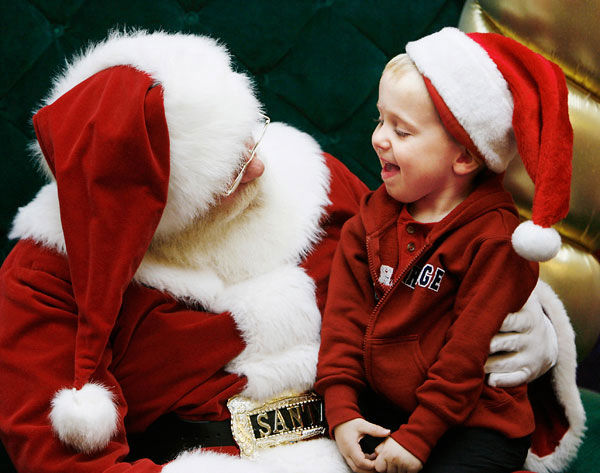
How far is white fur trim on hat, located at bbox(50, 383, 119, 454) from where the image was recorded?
0.98 m

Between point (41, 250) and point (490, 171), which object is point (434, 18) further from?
point (41, 250)

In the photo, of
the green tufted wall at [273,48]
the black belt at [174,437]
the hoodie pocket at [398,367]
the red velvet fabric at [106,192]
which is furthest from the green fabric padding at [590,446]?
the red velvet fabric at [106,192]

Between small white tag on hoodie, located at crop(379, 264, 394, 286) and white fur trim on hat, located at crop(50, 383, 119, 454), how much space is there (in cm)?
48

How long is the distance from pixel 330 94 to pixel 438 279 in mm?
665

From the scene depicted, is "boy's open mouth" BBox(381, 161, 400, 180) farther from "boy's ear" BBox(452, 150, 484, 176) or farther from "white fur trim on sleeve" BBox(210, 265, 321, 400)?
"white fur trim on sleeve" BBox(210, 265, 321, 400)

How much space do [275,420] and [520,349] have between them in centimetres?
45

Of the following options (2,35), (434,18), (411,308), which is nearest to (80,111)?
(2,35)

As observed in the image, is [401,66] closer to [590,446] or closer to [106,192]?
[106,192]

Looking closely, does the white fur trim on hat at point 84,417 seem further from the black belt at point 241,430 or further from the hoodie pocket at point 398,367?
the hoodie pocket at point 398,367

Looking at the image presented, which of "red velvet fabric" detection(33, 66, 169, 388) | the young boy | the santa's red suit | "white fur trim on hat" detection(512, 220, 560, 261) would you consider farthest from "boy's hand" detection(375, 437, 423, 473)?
"red velvet fabric" detection(33, 66, 169, 388)

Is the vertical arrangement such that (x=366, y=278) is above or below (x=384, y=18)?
below

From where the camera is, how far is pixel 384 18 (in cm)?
156

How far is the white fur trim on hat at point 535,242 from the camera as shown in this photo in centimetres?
93

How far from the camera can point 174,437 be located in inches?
46.4
